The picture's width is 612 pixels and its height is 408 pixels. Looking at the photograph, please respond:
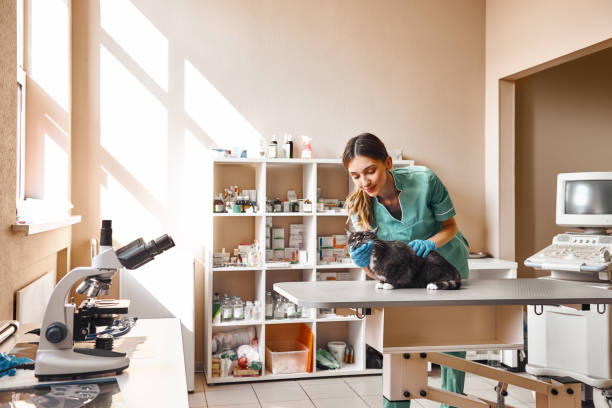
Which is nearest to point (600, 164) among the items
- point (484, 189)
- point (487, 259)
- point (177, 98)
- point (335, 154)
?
point (484, 189)

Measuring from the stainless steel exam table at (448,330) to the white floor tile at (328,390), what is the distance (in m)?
1.65

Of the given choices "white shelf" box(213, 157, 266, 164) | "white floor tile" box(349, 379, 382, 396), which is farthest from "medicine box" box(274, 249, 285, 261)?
"white floor tile" box(349, 379, 382, 396)

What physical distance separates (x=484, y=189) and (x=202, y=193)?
2651mm

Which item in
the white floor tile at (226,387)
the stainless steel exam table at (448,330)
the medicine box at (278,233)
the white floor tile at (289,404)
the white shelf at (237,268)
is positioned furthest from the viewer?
the medicine box at (278,233)

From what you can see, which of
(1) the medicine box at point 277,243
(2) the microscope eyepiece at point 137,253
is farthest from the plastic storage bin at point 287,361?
(2) the microscope eyepiece at point 137,253

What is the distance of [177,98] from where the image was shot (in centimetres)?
445

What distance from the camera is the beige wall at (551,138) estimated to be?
525 centimetres

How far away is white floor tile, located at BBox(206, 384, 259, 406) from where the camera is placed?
150 inches

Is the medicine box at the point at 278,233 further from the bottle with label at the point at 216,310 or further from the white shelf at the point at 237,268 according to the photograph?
the bottle with label at the point at 216,310

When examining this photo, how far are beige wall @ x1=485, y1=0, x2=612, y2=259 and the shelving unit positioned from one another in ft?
3.17

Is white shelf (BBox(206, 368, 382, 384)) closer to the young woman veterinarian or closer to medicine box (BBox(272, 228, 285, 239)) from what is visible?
medicine box (BBox(272, 228, 285, 239))

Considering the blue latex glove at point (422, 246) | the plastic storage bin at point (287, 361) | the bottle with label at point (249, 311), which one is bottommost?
the plastic storage bin at point (287, 361)

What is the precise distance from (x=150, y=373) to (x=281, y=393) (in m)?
2.53

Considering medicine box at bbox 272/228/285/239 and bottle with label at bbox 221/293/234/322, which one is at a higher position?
medicine box at bbox 272/228/285/239
